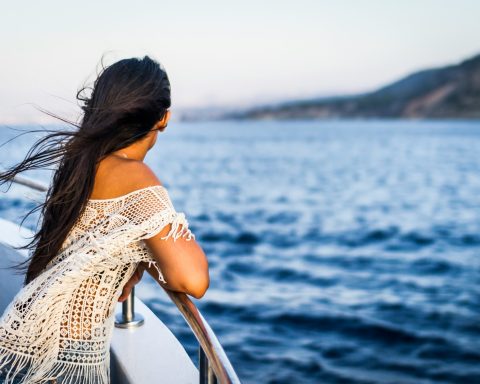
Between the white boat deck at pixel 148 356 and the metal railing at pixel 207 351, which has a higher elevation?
the metal railing at pixel 207 351

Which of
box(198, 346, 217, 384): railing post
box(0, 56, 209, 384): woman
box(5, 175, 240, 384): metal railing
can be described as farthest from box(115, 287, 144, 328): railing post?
box(198, 346, 217, 384): railing post

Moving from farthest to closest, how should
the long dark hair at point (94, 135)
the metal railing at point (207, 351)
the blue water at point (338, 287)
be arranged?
the blue water at point (338, 287) < the long dark hair at point (94, 135) < the metal railing at point (207, 351)

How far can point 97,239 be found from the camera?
1.67m

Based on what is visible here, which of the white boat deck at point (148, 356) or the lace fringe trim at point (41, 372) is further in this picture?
the white boat deck at point (148, 356)

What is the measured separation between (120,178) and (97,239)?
18 centimetres

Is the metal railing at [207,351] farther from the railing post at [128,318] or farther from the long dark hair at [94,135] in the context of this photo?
the railing post at [128,318]

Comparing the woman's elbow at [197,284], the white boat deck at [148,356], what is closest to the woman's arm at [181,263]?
the woman's elbow at [197,284]

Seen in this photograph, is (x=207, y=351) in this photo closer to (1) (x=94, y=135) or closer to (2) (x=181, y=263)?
(2) (x=181, y=263)

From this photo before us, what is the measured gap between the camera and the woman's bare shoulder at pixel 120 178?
168 cm

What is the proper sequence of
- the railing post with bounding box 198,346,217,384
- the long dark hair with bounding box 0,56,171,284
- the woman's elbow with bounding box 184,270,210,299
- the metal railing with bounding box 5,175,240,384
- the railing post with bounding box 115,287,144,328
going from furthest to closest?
the railing post with bounding box 115,287,144,328, the long dark hair with bounding box 0,56,171,284, the woman's elbow with bounding box 184,270,210,299, the railing post with bounding box 198,346,217,384, the metal railing with bounding box 5,175,240,384

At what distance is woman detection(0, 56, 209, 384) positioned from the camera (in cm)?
163

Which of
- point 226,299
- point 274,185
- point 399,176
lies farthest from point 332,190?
point 226,299

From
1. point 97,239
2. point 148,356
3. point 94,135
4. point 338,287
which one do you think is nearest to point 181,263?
point 97,239

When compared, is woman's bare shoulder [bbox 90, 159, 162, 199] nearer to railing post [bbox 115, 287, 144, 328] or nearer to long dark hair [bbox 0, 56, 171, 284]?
long dark hair [bbox 0, 56, 171, 284]
